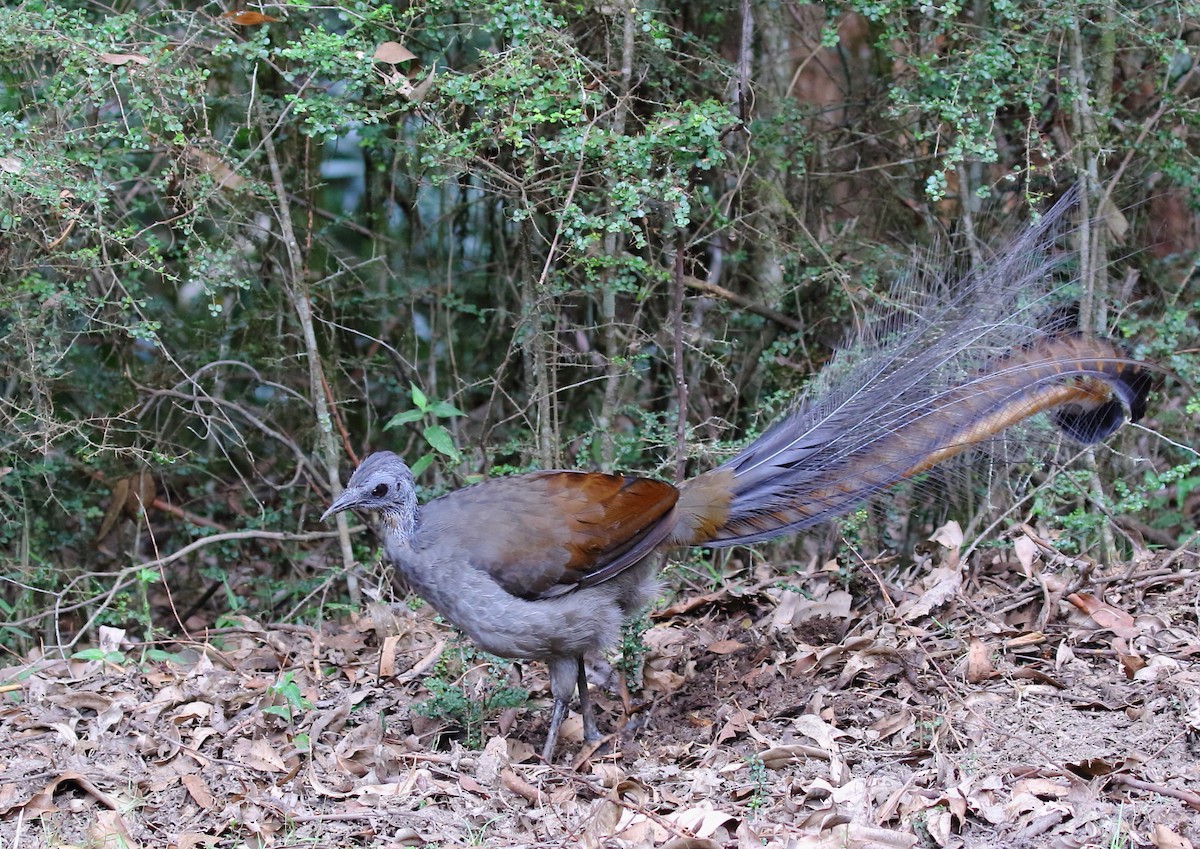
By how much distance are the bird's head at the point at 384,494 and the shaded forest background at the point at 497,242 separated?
884mm

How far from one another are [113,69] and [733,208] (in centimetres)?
279

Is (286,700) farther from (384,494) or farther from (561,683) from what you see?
(561,683)

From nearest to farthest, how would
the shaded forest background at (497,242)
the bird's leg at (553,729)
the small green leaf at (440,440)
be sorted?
the bird's leg at (553,729), the shaded forest background at (497,242), the small green leaf at (440,440)

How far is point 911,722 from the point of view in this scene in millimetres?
4016

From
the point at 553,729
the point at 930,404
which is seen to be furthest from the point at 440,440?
the point at 930,404

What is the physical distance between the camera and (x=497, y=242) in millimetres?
6293

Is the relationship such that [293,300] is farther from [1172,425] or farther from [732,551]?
[1172,425]

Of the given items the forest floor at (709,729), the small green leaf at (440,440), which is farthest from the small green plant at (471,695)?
the small green leaf at (440,440)

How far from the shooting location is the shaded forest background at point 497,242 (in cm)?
472

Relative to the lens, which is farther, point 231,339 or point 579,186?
point 231,339

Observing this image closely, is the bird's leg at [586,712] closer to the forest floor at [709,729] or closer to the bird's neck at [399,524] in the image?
the forest floor at [709,729]

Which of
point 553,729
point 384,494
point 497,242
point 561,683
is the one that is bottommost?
point 553,729

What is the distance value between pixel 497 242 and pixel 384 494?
2.34 metres

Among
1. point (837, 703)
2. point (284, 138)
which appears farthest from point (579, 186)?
point (837, 703)
